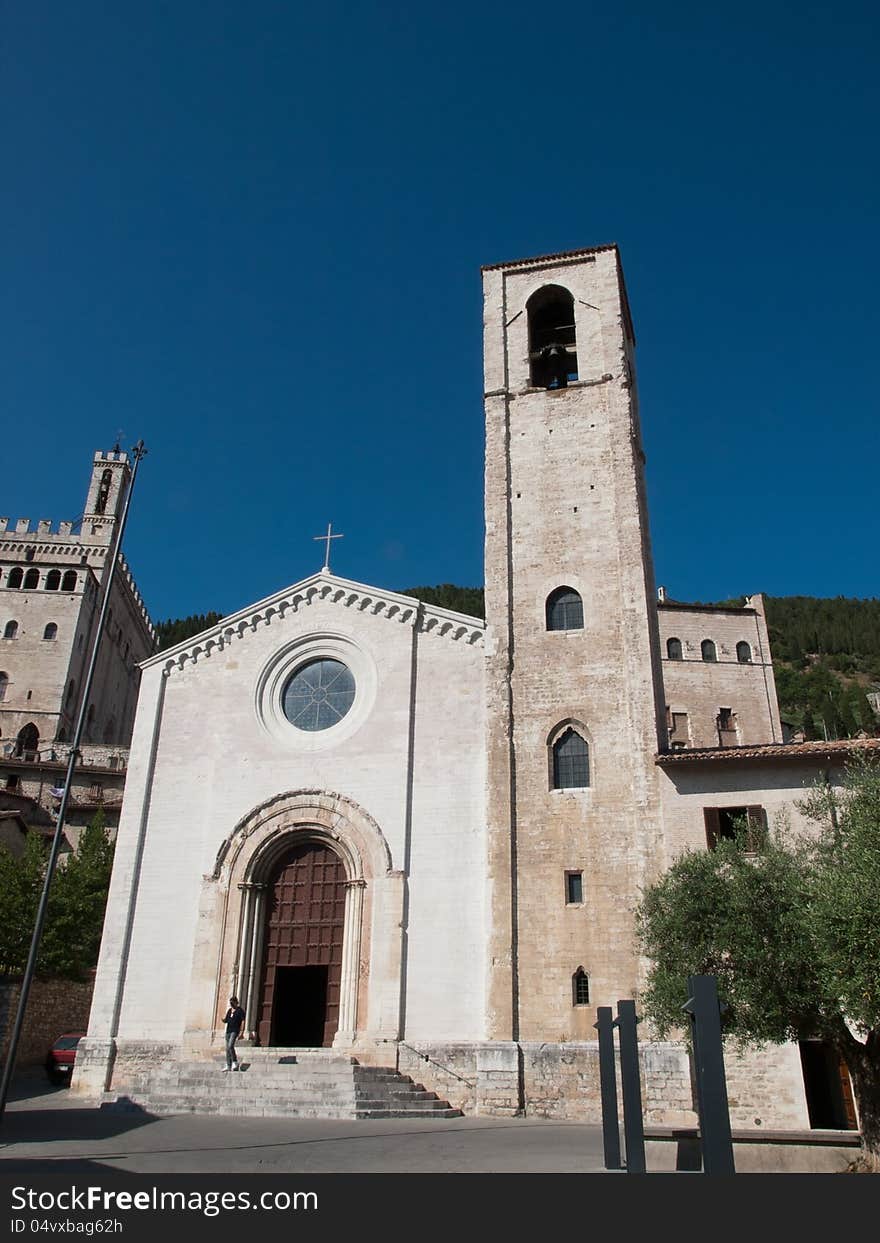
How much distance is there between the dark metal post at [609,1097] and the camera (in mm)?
11375

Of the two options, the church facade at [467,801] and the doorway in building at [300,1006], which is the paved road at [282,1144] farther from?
the doorway in building at [300,1006]

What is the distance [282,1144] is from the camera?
1452 centimetres

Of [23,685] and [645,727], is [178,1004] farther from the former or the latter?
[23,685]

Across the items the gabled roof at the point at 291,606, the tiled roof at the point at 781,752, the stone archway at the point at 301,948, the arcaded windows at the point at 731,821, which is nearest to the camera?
the arcaded windows at the point at 731,821

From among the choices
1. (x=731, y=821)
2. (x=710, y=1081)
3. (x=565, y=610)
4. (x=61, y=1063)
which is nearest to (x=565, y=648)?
(x=565, y=610)

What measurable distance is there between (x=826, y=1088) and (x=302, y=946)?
12513 millimetres

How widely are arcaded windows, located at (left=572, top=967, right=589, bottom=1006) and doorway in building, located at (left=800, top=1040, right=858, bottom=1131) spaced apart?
4482 millimetres

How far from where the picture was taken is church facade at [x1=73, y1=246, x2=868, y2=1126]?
20562 millimetres

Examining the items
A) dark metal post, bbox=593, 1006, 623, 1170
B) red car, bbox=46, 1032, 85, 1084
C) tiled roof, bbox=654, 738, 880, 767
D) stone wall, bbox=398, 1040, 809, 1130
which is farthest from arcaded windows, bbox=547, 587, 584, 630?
red car, bbox=46, 1032, 85, 1084

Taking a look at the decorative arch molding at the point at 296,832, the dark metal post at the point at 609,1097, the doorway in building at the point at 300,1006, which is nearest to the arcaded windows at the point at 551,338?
the decorative arch molding at the point at 296,832

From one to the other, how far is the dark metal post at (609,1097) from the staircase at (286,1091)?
8773mm

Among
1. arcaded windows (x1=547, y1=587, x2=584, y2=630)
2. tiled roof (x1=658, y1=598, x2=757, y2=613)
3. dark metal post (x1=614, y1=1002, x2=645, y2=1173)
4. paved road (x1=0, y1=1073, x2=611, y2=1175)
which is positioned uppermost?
tiled roof (x1=658, y1=598, x2=757, y2=613)

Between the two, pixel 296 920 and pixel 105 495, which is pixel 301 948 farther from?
pixel 105 495

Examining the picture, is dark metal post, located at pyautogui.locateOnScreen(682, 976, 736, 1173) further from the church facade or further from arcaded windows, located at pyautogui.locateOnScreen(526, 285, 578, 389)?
arcaded windows, located at pyautogui.locateOnScreen(526, 285, 578, 389)
